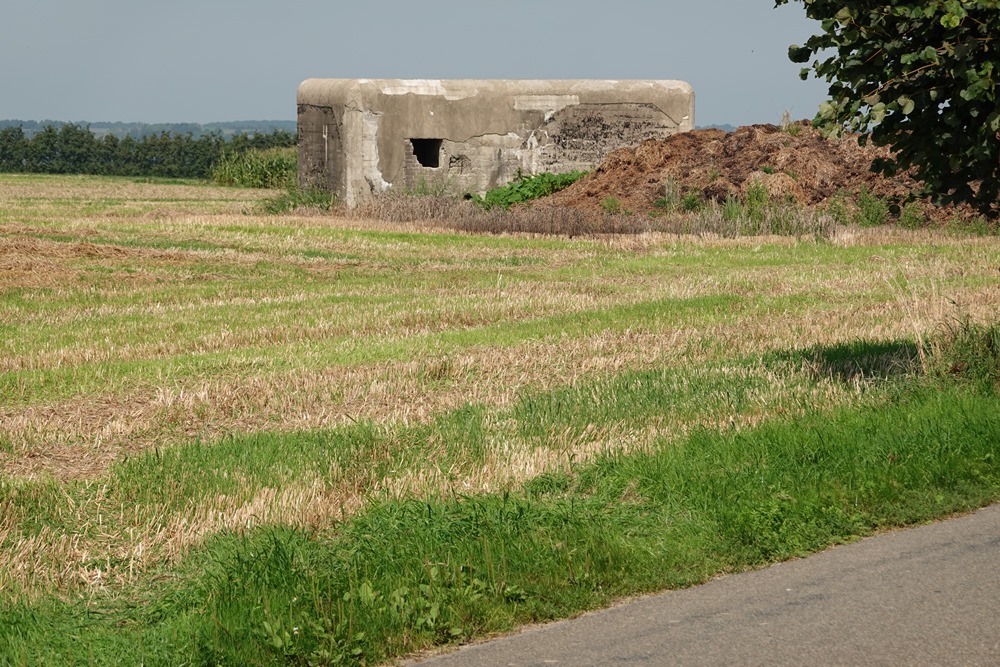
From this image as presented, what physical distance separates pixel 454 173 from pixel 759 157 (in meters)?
6.78

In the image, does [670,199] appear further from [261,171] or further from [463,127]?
[261,171]

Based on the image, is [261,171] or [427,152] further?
[261,171]

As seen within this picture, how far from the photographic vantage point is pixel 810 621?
564cm

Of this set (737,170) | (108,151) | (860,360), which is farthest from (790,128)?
(108,151)

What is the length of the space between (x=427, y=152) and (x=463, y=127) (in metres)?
1.06

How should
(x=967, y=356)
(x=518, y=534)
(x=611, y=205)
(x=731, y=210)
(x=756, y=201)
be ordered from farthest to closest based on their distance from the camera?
(x=611, y=205) → (x=756, y=201) → (x=731, y=210) → (x=967, y=356) → (x=518, y=534)

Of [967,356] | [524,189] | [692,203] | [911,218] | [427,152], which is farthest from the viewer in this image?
[427,152]

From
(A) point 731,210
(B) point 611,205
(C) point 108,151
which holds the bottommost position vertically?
(C) point 108,151

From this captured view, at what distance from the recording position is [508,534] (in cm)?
648

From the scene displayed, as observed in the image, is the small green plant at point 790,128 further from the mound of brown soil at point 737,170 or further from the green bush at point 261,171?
the green bush at point 261,171

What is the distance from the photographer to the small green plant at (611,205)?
2759cm

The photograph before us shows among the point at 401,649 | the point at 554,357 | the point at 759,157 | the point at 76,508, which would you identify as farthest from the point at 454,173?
the point at 401,649

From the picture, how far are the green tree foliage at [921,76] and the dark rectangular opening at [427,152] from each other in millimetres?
21283

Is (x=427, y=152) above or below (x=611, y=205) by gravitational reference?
above
